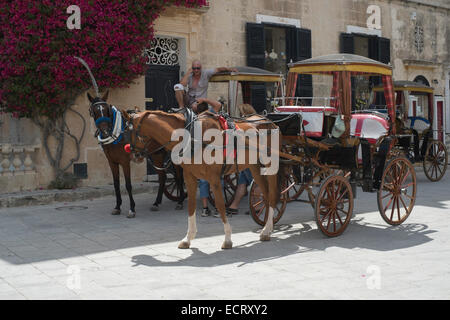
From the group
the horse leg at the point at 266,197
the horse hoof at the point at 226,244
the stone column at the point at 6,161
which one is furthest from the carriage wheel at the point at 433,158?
the stone column at the point at 6,161

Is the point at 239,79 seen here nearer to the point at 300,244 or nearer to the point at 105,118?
the point at 105,118

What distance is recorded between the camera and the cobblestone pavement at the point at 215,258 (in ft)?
15.3

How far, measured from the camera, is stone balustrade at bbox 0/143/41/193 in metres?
10.1

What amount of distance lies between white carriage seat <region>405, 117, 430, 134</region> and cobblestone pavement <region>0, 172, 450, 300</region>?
422cm

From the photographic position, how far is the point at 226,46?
13.5 meters

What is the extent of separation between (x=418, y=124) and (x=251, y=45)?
437cm

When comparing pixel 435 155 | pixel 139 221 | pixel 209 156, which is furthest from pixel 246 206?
pixel 435 155

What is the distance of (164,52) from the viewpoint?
1261 centimetres

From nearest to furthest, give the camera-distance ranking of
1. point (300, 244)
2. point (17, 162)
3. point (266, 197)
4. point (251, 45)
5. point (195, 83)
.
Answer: point (300, 244) < point (266, 197) < point (195, 83) < point (17, 162) < point (251, 45)

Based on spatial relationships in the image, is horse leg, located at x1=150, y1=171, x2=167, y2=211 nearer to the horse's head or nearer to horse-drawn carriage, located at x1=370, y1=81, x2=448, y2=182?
the horse's head

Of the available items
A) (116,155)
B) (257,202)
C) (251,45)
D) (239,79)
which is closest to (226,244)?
(257,202)

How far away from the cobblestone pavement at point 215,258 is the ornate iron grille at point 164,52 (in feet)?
15.1

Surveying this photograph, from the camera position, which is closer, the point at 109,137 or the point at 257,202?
the point at 257,202
